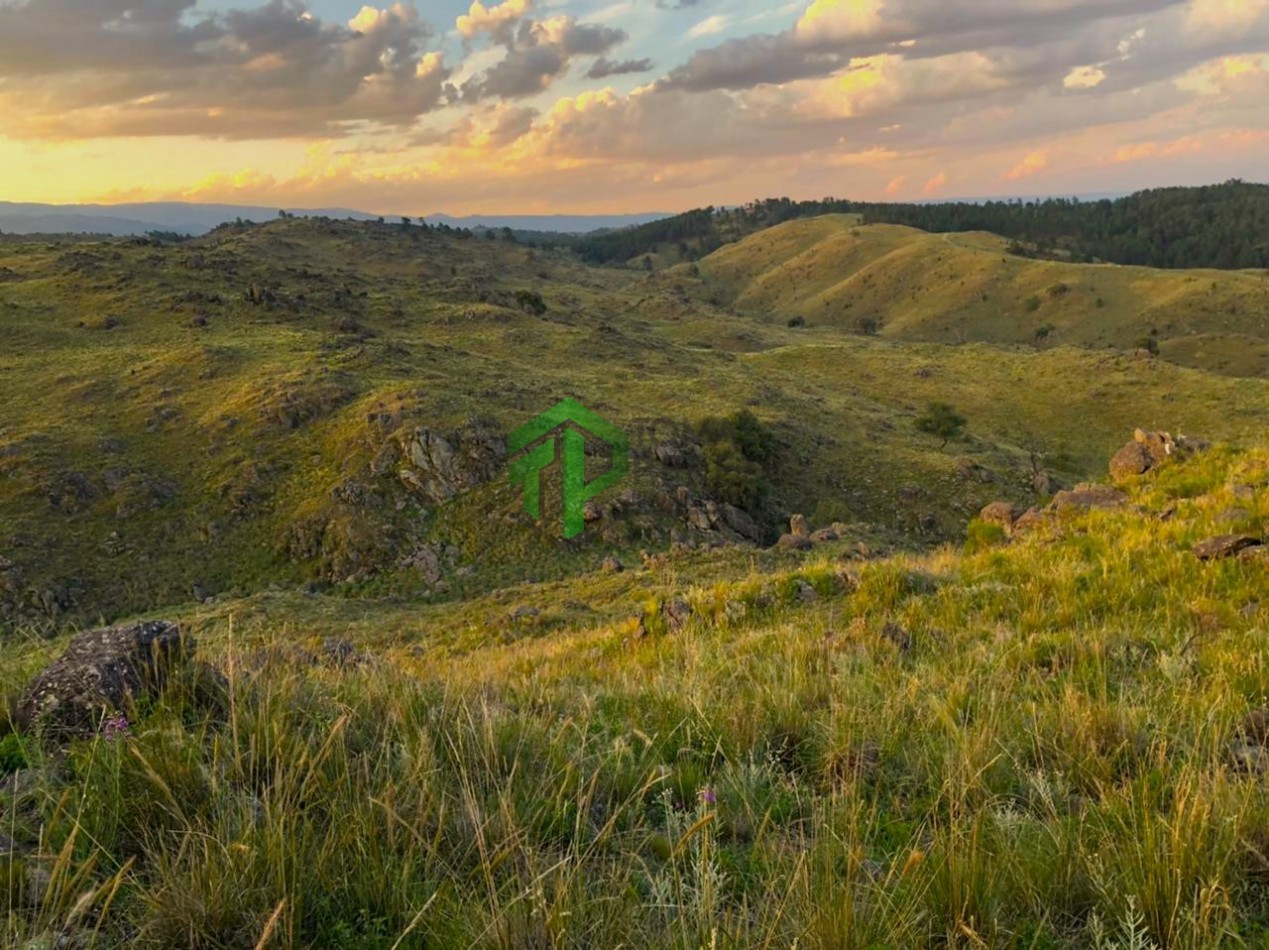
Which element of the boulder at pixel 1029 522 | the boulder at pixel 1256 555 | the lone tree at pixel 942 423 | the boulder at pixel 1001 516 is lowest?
the lone tree at pixel 942 423

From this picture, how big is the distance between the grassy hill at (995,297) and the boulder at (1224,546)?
86428 mm

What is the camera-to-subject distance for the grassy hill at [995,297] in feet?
300

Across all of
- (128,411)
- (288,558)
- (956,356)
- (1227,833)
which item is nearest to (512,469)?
(288,558)

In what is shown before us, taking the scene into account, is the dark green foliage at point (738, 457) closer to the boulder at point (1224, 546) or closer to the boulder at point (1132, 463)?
the boulder at point (1132, 463)

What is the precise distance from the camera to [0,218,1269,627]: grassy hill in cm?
2591

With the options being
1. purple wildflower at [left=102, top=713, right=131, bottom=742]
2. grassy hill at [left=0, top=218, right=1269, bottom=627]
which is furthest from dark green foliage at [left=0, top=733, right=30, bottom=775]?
grassy hill at [left=0, top=218, right=1269, bottom=627]

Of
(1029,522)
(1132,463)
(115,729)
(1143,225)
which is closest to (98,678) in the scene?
(115,729)

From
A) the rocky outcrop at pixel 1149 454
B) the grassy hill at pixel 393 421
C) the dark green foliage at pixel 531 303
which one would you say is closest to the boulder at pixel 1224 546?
the rocky outcrop at pixel 1149 454

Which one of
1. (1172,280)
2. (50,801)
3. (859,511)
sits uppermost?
(1172,280)

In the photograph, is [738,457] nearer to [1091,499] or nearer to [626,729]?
[1091,499]

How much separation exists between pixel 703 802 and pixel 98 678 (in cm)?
315

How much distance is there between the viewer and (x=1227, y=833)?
2.66 meters

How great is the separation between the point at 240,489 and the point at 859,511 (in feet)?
84.2

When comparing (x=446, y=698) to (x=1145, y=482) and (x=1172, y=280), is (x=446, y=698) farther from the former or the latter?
(x=1172, y=280)
